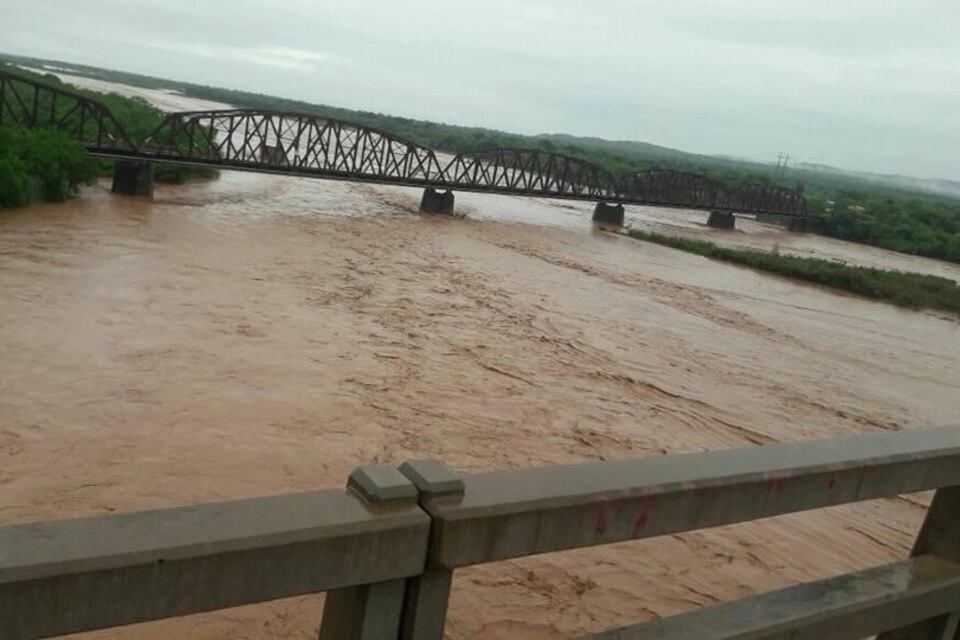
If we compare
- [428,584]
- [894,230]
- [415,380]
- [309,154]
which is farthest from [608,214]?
[428,584]

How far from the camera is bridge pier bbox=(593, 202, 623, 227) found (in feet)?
147

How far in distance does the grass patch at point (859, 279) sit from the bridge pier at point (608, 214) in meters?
7.27

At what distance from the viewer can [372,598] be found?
5.35 feet

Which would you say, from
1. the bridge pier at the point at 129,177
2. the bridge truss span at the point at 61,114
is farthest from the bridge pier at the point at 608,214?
the bridge pier at the point at 129,177

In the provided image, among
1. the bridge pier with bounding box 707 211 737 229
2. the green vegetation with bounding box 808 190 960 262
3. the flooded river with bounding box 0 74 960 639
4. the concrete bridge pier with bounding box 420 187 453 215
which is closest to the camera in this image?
the flooded river with bounding box 0 74 960 639

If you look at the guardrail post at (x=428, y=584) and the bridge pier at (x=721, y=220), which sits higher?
the guardrail post at (x=428, y=584)

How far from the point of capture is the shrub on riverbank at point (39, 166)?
21.8 m

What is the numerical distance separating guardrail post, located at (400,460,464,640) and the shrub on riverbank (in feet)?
75.5

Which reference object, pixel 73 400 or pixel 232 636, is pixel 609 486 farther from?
pixel 73 400

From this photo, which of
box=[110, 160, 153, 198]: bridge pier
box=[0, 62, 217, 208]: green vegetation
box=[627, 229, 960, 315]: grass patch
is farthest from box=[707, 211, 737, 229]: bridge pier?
box=[0, 62, 217, 208]: green vegetation

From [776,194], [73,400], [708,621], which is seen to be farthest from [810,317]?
[776,194]

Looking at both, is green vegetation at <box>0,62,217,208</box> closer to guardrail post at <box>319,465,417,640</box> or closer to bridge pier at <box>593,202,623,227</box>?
guardrail post at <box>319,465,417,640</box>

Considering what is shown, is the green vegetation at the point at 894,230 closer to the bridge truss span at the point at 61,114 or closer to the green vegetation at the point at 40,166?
the bridge truss span at the point at 61,114

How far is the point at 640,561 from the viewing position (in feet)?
22.4
